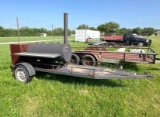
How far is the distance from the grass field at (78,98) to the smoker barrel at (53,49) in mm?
831

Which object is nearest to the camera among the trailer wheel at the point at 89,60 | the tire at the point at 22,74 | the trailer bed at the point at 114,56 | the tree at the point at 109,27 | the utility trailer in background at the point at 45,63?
the utility trailer in background at the point at 45,63

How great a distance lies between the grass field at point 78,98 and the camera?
3.38 meters

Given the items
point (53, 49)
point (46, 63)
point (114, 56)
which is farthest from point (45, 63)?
point (114, 56)

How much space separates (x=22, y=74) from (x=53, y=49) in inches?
49.2

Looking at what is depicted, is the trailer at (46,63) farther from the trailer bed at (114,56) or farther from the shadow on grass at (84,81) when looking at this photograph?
the trailer bed at (114,56)

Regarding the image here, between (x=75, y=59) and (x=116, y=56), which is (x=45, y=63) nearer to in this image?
(x=75, y=59)

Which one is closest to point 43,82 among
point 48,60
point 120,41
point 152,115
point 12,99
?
point 48,60

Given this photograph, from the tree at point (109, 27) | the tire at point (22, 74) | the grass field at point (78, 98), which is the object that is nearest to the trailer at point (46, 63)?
the tire at point (22, 74)

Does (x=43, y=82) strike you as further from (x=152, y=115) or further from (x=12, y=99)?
(x=152, y=115)

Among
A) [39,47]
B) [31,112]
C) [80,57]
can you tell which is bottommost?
[31,112]

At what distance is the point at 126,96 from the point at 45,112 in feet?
6.62

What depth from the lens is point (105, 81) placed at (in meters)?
5.12

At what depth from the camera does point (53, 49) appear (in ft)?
16.6

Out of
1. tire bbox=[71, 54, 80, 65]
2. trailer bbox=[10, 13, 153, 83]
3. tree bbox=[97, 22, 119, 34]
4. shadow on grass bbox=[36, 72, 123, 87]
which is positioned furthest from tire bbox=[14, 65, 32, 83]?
tree bbox=[97, 22, 119, 34]
